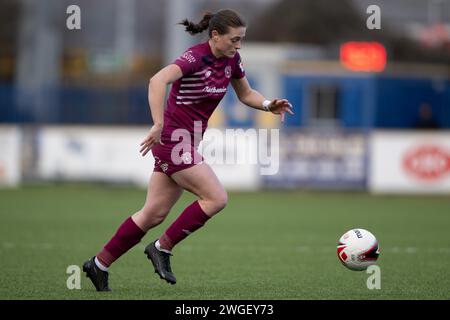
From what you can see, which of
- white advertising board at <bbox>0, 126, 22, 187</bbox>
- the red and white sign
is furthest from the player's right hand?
white advertising board at <bbox>0, 126, 22, 187</bbox>

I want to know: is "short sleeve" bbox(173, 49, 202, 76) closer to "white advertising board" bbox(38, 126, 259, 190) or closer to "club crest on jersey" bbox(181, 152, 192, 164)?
"club crest on jersey" bbox(181, 152, 192, 164)

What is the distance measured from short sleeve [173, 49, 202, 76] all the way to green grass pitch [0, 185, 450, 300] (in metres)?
1.64

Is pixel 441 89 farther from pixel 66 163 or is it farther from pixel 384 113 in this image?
pixel 66 163

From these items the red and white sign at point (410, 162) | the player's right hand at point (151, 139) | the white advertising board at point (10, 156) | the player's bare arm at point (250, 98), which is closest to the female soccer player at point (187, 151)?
the player's bare arm at point (250, 98)

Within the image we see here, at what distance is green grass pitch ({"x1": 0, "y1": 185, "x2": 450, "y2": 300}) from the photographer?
7.71 metres

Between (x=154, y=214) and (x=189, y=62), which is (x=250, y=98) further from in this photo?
(x=154, y=214)

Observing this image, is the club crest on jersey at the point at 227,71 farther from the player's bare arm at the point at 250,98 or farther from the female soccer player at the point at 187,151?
the player's bare arm at the point at 250,98

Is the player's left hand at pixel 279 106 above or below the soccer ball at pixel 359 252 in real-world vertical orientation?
above

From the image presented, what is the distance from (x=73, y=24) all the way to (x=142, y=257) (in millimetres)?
3406

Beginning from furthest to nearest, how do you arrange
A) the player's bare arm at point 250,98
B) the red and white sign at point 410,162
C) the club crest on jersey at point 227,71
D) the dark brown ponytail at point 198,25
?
the red and white sign at point 410,162 < the player's bare arm at point 250,98 < the club crest on jersey at point 227,71 < the dark brown ponytail at point 198,25

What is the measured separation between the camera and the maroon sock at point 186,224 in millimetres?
7486

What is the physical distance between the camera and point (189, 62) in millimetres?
7277

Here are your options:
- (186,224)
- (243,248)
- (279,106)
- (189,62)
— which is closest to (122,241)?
(186,224)

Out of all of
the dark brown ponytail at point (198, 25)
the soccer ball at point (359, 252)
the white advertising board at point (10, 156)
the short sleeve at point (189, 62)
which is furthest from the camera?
the white advertising board at point (10, 156)
